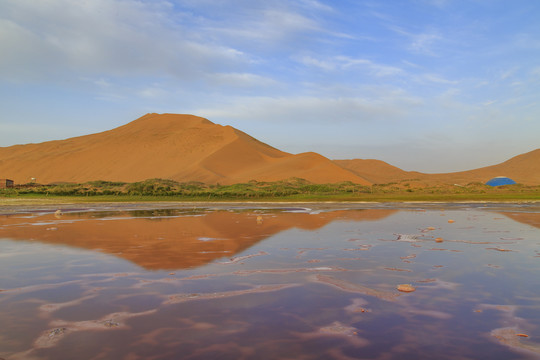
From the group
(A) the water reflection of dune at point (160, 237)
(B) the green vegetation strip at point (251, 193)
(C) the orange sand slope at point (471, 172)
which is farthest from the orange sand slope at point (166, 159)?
(A) the water reflection of dune at point (160, 237)

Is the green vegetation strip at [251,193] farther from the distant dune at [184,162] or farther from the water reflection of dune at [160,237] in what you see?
the water reflection of dune at [160,237]

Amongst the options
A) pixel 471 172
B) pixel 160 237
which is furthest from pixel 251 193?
pixel 471 172

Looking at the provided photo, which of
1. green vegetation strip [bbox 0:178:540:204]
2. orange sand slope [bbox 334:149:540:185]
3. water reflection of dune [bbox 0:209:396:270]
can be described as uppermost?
orange sand slope [bbox 334:149:540:185]

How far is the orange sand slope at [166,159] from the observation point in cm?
5875

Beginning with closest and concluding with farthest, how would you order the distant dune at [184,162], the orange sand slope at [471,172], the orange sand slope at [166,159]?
1. the orange sand slope at [166,159]
2. the distant dune at [184,162]
3. the orange sand slope at [471,172]

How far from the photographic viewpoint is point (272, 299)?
246 inches

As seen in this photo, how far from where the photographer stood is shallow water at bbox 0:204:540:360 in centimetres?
450

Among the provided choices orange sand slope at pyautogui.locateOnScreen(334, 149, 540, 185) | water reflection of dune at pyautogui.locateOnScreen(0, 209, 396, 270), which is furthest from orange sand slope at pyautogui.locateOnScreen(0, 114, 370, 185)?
water reflection of dune at pyautogui.locateOnScreen(0, 209, 396, 270)

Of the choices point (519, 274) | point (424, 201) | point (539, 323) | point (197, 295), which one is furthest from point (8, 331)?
point (424, 201)

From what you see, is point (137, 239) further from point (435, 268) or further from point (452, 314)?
point (452, 314)

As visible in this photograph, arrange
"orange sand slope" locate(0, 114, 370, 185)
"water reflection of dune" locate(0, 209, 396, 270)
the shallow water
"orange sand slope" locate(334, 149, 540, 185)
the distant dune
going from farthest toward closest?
1. "orange sand slope" locate(334, 149, 540, 185)
2. the distant dune
3. "orange sand slope" locate(0, 114, 370, 185)
4. "water reflection of dune" locate(0, 209, 396, 270)
5. the shallow water

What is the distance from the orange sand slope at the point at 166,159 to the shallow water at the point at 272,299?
1728 inches

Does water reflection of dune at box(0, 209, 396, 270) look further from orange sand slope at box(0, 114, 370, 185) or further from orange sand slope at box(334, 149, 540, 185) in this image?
orange sand slope at box(334, 149, 540, 185)

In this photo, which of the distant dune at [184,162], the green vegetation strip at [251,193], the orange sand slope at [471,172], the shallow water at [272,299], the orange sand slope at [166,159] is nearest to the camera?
the shallow water at [272,299]
